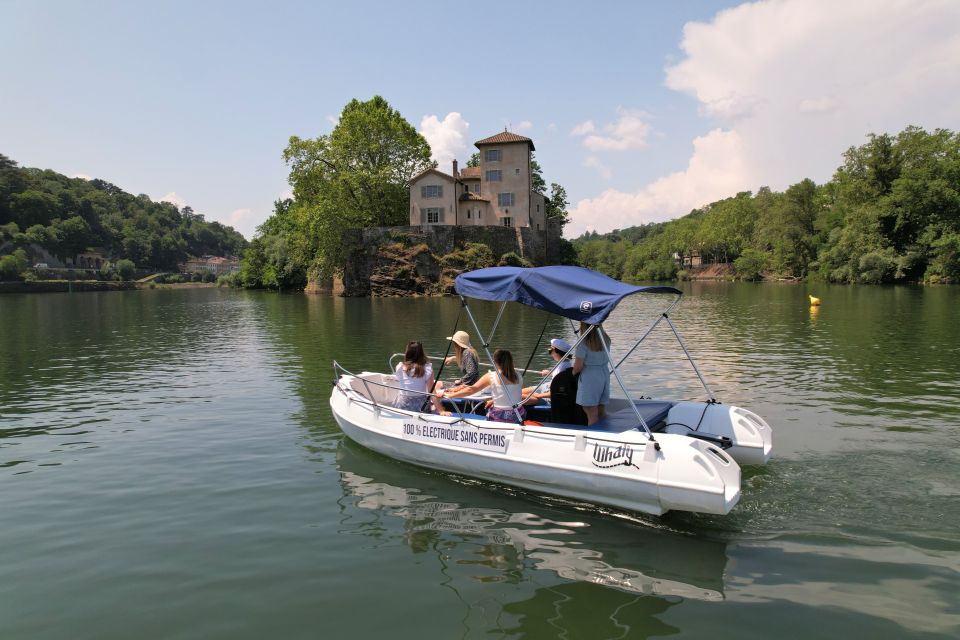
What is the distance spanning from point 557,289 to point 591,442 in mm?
2100

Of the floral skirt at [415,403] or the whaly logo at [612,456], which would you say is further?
the floral skirt at [415,403]

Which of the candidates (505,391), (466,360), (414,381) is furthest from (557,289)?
(414,381)

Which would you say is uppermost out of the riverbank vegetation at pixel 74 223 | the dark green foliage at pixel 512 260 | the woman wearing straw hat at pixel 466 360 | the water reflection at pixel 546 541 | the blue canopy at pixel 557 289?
the riverbank vegetation at pixel 74 223

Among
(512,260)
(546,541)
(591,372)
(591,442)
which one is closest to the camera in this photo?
(546,541)

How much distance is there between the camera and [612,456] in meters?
7.11

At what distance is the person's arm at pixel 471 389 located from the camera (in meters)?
9.70

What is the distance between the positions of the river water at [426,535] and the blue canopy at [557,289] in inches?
102

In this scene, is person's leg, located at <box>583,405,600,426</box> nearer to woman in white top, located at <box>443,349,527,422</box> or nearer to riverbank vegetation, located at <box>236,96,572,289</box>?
woman in white top, located at <box>443,349,527,422</box>

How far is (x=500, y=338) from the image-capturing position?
25.0 metres

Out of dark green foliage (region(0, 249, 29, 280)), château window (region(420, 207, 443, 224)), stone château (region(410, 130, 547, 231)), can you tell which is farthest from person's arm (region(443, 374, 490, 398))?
dark green foliage (region(0, 249, 29, 280))

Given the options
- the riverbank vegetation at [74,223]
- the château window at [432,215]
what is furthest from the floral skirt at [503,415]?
the riverbank vegetation at [74,223]

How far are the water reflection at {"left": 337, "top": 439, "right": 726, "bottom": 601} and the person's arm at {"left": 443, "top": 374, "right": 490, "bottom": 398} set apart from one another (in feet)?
5.02

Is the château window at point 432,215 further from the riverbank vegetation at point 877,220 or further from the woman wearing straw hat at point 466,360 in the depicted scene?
the woman wearing straw hat at point 466,360

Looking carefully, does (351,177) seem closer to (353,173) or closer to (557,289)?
(353,173)
